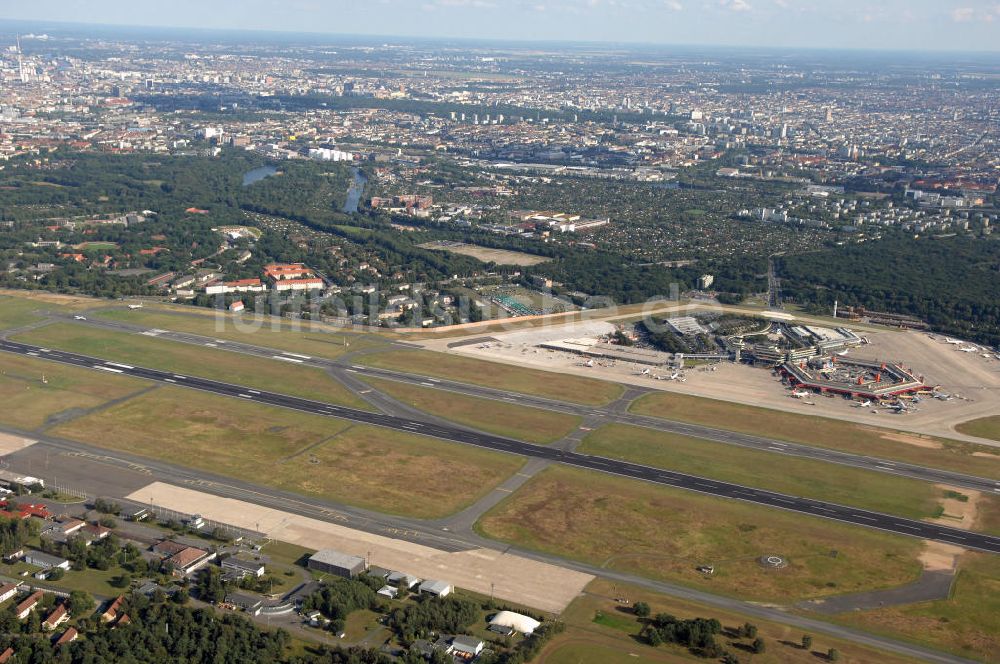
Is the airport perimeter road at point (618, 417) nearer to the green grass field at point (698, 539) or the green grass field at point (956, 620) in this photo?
the green grass field at point (698, 539)

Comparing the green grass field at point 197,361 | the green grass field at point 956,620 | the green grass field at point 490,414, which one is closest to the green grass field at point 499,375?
the green grass field at point 490,414

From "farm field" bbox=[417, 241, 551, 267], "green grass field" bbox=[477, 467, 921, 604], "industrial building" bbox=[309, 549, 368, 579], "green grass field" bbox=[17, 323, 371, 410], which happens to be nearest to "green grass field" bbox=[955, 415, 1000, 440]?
"green grass field" bbox=[477, 467, 921, 604]

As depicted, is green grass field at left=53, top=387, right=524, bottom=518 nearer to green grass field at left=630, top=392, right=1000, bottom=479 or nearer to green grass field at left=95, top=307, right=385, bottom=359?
green grass field at left=95, top=307, right=385, bottom=359

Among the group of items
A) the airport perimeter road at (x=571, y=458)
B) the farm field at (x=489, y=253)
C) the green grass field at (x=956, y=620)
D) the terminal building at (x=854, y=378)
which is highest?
the farm field at (x=489, y=253)

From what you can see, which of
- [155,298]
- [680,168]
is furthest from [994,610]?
[680,168]

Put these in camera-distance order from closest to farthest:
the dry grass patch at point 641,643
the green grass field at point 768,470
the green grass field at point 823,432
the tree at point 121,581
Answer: the dry grass patch at point 641,643
the tree at point 121,581
the green grass field at point 768,470
the green grass field at point 823,432

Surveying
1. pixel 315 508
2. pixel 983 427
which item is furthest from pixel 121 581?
pixel 983 427
